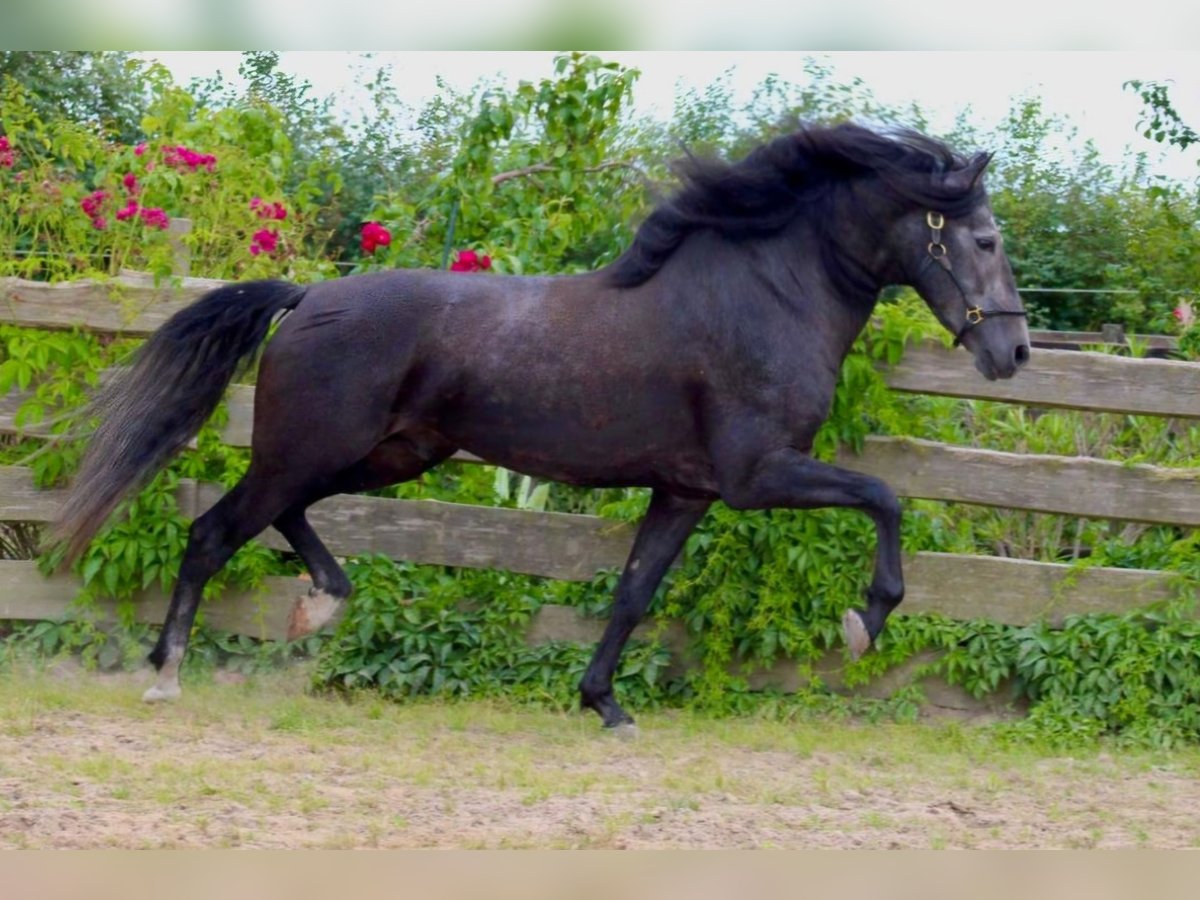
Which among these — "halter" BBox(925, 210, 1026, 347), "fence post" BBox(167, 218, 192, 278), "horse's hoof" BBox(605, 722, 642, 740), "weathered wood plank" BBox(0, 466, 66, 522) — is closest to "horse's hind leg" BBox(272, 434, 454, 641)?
"horse's hoof" BBox(605, 722, 642, 740)

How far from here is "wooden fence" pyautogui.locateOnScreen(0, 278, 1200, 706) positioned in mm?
5738

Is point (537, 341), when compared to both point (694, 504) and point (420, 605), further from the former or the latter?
point (420, 605)

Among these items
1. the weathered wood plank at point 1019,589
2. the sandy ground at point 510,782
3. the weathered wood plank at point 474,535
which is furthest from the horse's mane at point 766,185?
the sandy ground at point 510,782

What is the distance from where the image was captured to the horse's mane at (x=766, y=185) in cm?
530

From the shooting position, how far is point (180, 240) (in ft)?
22.3

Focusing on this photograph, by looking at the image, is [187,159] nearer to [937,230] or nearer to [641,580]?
[641,580]

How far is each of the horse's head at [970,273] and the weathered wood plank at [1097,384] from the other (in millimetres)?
709

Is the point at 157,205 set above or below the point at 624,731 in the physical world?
above

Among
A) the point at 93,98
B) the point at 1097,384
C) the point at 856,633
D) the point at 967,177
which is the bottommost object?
the point at 856,633

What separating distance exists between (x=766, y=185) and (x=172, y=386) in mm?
2520

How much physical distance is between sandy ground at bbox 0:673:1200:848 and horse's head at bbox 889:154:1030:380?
1526mm

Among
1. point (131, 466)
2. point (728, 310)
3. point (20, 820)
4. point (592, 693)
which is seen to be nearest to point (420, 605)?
point (592, 693)

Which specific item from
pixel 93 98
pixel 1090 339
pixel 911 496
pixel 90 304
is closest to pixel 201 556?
pixel 90 304

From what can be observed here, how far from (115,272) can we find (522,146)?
7.57ft
